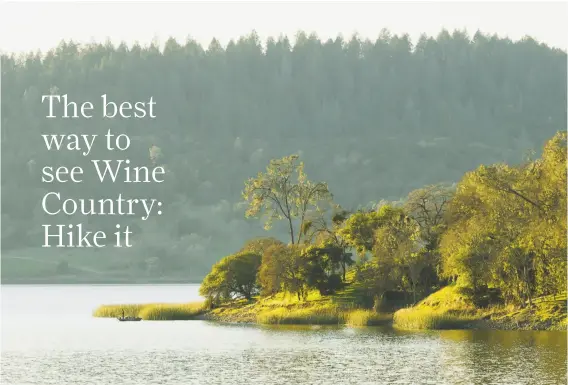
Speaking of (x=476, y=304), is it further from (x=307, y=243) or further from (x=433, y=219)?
(x=307, y=243)

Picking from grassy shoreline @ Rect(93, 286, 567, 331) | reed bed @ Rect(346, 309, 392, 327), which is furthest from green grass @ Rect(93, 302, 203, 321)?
reed bed @ Rect(346, 309, 392, 327)

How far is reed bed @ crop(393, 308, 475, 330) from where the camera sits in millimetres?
94881

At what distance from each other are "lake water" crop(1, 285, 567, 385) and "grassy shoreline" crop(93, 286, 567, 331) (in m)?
3.23

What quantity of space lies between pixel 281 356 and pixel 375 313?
1220 inches

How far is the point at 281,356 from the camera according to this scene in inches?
2940

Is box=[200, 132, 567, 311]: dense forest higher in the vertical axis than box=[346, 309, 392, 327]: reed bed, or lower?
higher

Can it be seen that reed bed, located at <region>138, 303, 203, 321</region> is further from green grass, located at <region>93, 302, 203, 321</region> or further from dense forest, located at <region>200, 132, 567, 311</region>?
dense forest, located at <region>200, 132, 567, 311</region>

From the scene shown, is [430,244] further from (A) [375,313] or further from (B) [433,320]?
(B) [433,320]

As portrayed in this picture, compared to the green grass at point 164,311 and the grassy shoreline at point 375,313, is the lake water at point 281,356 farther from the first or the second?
the green grass at point 164,311

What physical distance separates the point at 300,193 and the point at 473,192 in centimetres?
3062

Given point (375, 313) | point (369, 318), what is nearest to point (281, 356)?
point (369, 318)

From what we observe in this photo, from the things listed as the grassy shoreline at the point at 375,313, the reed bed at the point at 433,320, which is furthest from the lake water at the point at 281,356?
the grassy shoreline at the point at 375,313

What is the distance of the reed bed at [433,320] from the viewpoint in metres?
94.9

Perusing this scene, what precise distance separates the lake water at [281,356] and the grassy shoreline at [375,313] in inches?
127
